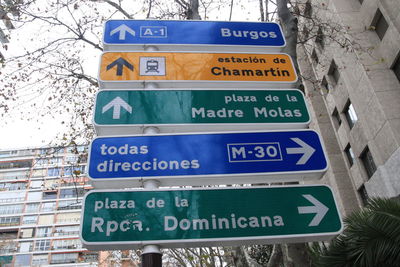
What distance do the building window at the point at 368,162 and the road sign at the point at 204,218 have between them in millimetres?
12712

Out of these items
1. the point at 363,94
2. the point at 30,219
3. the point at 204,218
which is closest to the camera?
the point at 204,218

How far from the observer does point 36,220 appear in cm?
5425

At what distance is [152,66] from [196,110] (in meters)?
0.68

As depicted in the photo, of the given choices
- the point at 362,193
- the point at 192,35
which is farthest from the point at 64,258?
the point at 192,35

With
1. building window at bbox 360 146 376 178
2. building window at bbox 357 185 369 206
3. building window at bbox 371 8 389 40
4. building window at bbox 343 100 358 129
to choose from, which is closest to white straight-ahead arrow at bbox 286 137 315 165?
building window at bbox 371 8 389 40

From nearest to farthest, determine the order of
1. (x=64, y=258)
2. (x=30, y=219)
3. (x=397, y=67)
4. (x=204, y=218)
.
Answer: (x=204, y=218) < (x=397, y=67) < (x=64, y=258) < (x=30, y=219)

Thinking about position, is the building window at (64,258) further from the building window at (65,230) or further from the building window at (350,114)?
the building window at (350,114)

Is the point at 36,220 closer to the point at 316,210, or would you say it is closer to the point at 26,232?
the point at 26,232

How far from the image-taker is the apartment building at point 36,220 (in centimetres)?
5019

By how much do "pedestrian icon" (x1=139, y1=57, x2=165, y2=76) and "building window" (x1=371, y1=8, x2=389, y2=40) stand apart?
1197 cm

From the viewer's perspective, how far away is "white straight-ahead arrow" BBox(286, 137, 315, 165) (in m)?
2.63

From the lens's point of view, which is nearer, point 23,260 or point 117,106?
point 117,106

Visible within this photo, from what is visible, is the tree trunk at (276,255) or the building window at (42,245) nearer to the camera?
the tree trunk at (276,255)

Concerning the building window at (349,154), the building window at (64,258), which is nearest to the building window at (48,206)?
the building window at (64,258)
